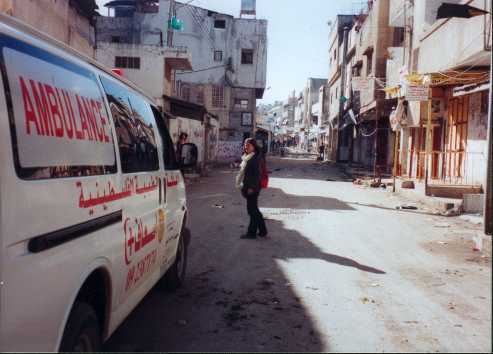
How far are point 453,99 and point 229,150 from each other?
27.2 m

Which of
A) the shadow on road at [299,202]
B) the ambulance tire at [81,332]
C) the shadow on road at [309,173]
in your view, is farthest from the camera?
the shadow on road at [309,173]

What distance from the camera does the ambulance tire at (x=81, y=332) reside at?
2357 mm

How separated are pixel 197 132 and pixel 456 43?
19.1 meters

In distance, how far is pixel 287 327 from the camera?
438cm

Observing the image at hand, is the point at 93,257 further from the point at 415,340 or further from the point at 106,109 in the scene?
the point at 415,340

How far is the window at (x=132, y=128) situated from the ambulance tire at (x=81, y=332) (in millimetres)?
1089

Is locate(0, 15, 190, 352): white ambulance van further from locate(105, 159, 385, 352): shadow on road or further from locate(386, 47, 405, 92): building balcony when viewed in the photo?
locate(386, 47, 405, 92): building balcony

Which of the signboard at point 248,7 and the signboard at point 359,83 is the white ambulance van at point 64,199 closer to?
the signboard at point 359,83

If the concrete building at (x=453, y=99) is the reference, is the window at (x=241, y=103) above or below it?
above

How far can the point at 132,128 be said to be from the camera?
3852mm

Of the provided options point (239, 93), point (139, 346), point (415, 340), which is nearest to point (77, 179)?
point (139, 346)

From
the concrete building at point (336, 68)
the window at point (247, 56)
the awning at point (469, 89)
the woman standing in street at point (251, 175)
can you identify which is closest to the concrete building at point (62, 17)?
the woman standing in street at point (251, 175)

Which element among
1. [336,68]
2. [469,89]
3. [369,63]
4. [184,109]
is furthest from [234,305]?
[336,68]

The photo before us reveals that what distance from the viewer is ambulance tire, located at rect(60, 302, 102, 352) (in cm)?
236
